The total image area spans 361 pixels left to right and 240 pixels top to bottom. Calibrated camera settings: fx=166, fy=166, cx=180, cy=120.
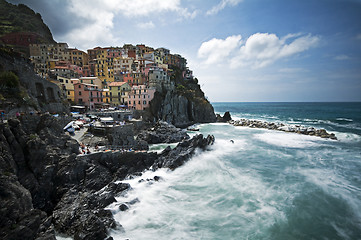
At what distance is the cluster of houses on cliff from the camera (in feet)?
144

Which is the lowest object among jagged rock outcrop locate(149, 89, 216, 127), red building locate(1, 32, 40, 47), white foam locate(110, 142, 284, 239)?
white foam locate(110, 142, 284, 239)

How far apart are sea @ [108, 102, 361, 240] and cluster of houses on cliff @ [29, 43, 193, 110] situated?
32.5 m

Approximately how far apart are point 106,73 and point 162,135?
4491 centimetres

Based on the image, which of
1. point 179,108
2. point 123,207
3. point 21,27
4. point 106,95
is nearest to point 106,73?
point 106,95

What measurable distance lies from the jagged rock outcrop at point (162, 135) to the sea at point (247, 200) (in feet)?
31.6

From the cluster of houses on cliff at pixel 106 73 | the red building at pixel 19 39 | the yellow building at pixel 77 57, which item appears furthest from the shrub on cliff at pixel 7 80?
the red building at pixel 19 39

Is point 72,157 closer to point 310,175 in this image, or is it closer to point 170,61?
point 310,175

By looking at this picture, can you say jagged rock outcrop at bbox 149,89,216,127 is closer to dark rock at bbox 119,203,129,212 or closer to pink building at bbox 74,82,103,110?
pink building at bbox 74,82,103,110

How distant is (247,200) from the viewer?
17.0 metres

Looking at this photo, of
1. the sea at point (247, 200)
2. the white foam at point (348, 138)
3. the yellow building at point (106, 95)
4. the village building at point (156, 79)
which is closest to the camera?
the sea at point (247, 200)

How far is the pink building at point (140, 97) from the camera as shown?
4994 cm

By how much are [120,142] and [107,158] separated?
7754 millimetres

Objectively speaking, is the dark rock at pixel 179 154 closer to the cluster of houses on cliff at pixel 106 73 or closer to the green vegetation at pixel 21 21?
the cluster of houses on cliff at pixel 106 73

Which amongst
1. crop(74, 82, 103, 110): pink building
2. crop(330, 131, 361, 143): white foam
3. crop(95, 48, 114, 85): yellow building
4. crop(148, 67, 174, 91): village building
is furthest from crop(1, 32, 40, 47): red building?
crop(330, 131, 361, 143): white foam
